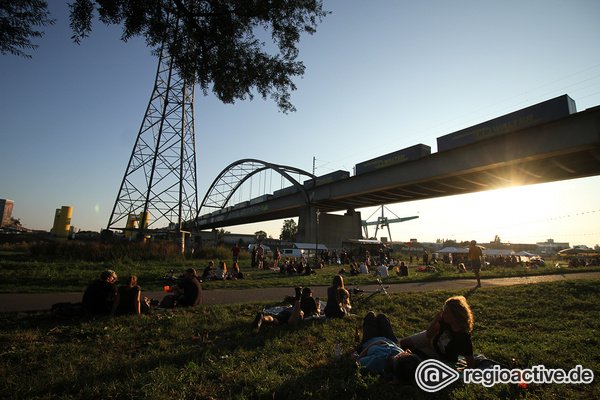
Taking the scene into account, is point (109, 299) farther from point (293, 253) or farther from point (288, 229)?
point (288, 229)

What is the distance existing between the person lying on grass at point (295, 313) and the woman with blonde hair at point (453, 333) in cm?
309

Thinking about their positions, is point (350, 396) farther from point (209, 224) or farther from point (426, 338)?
point (209, 224)

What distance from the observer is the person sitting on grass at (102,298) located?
21.5 ft

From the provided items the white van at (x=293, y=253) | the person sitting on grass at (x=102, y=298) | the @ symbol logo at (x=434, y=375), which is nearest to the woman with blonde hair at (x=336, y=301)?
the @ symbol logo at (x=434, y=375)

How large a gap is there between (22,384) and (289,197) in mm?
53241

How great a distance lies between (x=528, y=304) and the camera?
9.20 m

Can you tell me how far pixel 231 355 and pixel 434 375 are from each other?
2.77 metres

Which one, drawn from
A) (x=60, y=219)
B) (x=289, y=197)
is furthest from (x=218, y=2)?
(x=289, y=197)

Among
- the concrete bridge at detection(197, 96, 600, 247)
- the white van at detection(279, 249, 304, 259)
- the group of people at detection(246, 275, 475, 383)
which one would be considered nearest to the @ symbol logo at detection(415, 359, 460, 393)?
the group of people at detection(246, 275, 475, 383)

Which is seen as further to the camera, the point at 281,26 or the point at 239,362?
the point at 281,26

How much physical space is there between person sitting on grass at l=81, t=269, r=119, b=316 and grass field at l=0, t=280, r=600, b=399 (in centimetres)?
41

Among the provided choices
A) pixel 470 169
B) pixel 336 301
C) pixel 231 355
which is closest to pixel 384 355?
pixel 231 355

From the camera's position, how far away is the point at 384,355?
4.05 meters

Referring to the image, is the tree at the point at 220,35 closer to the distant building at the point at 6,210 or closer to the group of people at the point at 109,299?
the group of people at the point at 109,299
